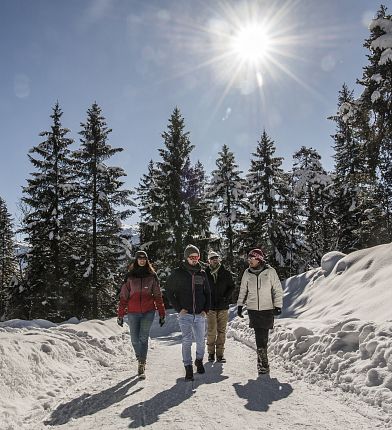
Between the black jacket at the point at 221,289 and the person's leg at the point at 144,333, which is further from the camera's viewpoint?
the black jacket at the point at 221,289

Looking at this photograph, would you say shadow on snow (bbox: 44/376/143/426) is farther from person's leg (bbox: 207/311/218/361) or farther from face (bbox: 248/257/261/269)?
face (bbox: 248/257/261/269)

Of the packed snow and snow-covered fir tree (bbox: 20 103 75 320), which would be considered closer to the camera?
the packed snow

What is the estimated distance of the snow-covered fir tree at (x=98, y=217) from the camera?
2577 centimetres

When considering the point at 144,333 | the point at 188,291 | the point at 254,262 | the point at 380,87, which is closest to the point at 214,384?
the point at 188,291

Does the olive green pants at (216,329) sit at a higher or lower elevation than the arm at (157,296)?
lower

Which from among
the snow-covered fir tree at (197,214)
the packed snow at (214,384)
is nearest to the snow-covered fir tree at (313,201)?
the snow-covered fir tree at (197,214)

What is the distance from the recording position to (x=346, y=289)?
45.3 feet

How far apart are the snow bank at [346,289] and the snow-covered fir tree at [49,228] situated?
1438 cm

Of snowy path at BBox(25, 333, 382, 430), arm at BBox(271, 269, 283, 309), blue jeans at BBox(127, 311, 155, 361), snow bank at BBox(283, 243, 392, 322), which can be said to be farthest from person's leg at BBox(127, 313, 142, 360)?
snow bank at BBox(283, 243, 392, 322)

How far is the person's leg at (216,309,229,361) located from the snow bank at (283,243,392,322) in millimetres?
3211

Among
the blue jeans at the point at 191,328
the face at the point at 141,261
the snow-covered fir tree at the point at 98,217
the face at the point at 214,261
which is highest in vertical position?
the snow-covered fir tree at the point at 98,217

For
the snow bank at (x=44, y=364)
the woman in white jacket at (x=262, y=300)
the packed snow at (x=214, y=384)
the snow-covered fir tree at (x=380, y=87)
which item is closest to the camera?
the packed snow at (x=214, y=384)

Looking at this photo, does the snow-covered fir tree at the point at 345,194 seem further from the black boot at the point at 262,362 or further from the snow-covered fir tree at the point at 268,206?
the black boot at the point at 262,362

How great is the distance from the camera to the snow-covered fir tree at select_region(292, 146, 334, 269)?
32.1 meters
